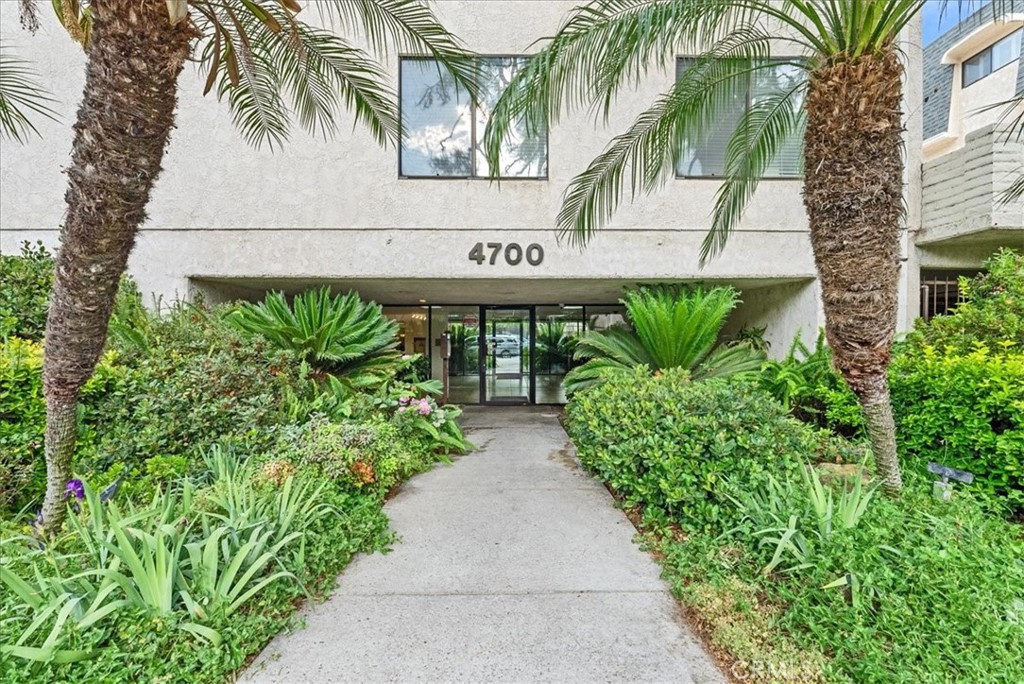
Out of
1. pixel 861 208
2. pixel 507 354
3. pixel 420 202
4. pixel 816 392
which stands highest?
pixel 420 202

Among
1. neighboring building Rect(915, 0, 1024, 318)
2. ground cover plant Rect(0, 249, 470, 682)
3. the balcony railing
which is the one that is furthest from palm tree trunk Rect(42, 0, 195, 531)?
the balcony railing

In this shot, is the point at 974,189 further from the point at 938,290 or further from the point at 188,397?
the point at 188,397

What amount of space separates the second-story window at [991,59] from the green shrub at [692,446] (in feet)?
70.4

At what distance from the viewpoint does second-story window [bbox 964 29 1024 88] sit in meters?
16.6

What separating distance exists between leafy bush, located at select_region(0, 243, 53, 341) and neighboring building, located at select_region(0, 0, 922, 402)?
3.80 ft

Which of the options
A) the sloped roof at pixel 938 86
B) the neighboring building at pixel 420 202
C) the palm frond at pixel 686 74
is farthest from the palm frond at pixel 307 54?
the sloped roof at pixel 938 86

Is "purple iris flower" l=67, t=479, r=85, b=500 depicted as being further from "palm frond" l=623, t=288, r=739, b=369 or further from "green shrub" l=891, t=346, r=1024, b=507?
"green shrub" l=891, t=346, r=1024, b=507

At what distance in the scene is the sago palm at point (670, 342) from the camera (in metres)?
6.75

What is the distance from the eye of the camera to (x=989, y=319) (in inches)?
189

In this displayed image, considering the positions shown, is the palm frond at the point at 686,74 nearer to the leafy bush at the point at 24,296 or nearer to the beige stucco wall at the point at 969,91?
the leafy bush at the point at 24,296

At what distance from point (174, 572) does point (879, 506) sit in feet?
14.3

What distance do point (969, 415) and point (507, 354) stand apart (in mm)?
8247

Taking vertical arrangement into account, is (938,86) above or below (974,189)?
above

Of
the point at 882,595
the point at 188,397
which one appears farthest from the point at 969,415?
the point at 188,397
